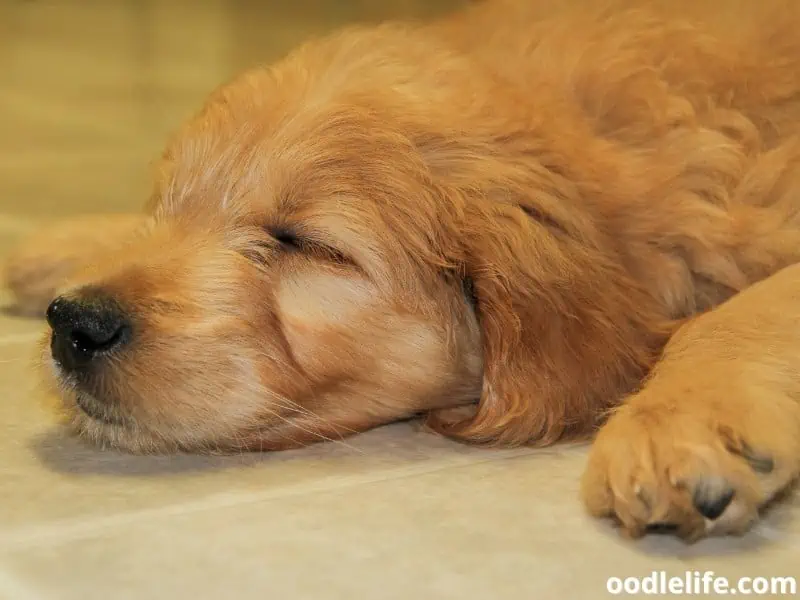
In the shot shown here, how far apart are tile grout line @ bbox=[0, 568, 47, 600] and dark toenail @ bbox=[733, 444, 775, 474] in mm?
970

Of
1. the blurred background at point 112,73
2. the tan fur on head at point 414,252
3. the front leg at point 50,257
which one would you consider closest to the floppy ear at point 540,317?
the tan fur on head at point 414,252

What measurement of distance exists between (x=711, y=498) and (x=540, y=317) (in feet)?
1.68

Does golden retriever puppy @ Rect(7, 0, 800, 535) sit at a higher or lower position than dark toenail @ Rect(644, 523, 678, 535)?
higher

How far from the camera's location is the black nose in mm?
1797

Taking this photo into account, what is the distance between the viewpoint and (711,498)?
1517 millimetres

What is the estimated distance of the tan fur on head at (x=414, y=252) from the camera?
73.3 inches

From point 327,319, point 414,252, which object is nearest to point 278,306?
point 327,319

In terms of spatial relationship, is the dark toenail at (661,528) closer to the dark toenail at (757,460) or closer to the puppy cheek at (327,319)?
the dark toenail at (757,460)

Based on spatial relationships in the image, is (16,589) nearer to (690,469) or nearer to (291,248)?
(291,248)

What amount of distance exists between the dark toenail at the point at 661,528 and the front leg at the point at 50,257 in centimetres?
156

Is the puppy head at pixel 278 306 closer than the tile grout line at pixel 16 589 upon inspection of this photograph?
No

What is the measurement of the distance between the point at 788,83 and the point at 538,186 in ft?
2.38

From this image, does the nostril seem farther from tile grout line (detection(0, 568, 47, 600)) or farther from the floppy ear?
the floppy ear

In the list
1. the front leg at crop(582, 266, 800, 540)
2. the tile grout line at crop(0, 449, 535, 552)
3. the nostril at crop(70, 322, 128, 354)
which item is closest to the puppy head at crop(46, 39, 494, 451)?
the nostril at crop(70, 322, 128, 354)
